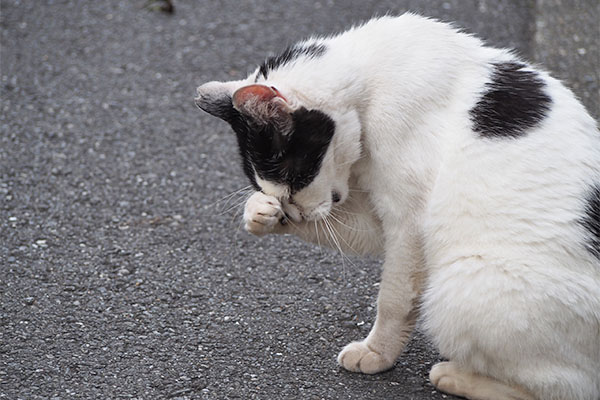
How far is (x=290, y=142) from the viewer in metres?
2.54

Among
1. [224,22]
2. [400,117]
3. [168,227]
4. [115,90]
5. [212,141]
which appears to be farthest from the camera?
[224,22]

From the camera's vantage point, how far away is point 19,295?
3162 mm

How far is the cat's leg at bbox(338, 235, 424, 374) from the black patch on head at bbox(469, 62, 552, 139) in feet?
1.48

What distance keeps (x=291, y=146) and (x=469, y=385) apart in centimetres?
99

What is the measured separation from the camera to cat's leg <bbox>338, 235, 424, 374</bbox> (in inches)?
103

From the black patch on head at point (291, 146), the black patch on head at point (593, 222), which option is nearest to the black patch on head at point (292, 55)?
the black patch on head at point (291, 146)

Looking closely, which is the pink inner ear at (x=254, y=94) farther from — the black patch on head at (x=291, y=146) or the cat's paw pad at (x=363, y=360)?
the cat's paw pad at (x=363, y=360)

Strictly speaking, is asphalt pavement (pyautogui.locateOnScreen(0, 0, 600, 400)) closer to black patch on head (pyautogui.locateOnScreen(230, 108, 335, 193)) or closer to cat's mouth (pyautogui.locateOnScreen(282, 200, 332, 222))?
cat's mouth (pyautogui.locateOnScreen(282, 200, 332, 222))

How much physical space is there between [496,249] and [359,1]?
13.2 feet

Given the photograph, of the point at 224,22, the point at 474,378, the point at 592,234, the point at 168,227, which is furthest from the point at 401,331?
the point at 224,22

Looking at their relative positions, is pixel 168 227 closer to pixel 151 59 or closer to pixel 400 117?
pixel 400 117

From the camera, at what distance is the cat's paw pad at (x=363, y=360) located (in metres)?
2.76

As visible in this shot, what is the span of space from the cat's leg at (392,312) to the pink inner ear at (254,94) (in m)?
0.65

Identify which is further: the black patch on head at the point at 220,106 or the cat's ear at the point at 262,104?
the black patch on head at the point at 220,106
